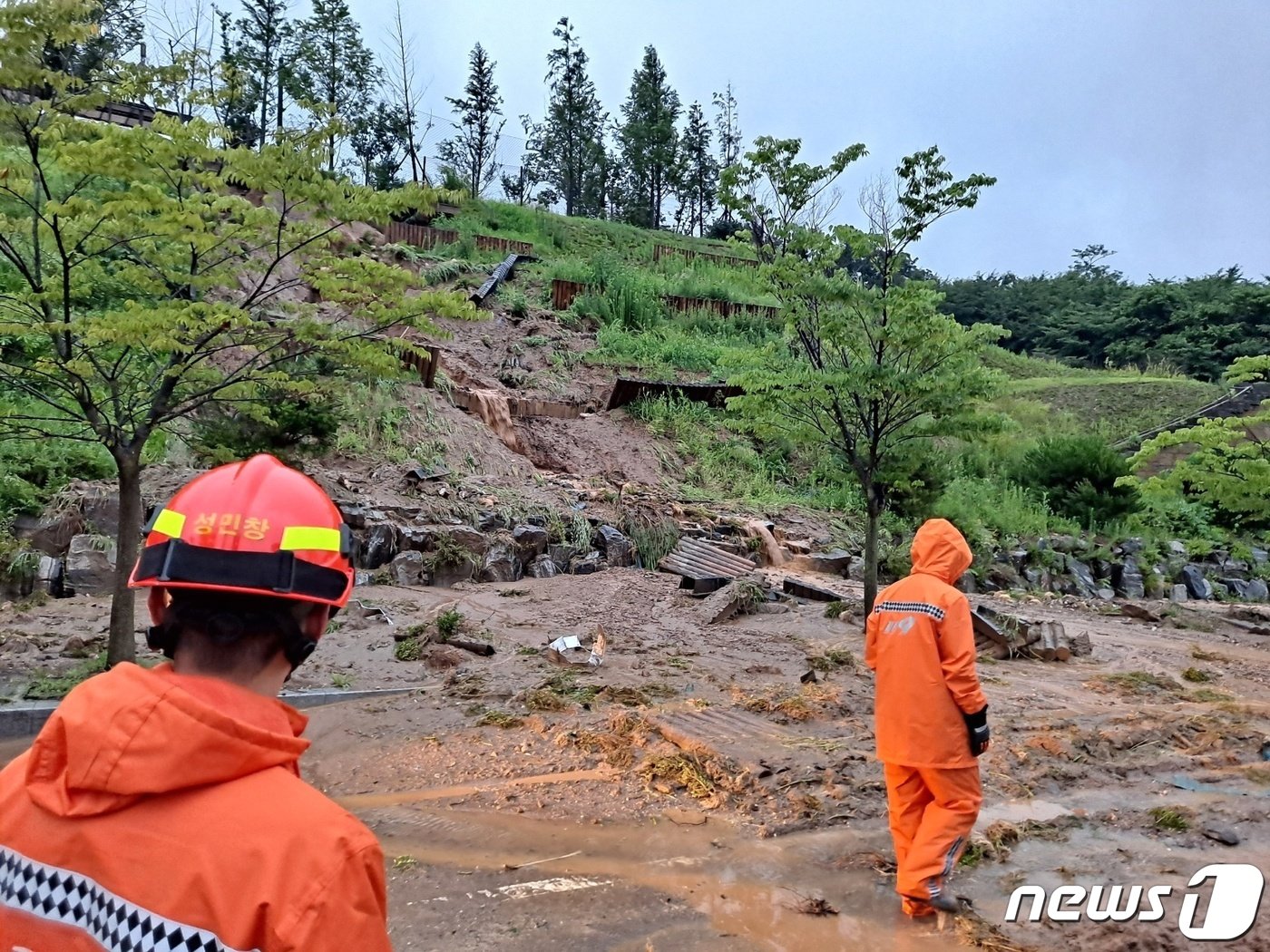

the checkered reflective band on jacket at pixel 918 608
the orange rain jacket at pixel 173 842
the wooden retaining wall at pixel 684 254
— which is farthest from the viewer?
the wooden retaining wall at pixel 684 254

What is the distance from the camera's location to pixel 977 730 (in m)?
4.06

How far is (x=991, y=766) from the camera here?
6289mm

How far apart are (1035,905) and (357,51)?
134 ft

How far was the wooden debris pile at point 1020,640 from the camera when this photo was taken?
10.2 metres

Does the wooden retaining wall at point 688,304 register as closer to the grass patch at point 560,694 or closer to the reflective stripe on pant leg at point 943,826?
the grass patch at point 560,694

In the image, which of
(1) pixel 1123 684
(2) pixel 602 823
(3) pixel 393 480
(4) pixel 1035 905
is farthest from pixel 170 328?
(1) pixel 1123 684

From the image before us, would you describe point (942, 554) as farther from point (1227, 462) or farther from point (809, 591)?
point (1227, 462)

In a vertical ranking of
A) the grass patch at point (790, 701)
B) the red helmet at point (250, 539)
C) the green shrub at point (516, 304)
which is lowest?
the grass patch at point (790, 701)

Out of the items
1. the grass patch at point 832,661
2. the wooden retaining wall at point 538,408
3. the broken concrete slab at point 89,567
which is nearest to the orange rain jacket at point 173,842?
the grass patch at point 832,661

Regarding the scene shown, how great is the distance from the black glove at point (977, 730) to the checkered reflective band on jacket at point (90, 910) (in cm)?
367

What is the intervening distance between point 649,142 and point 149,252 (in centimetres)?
4574

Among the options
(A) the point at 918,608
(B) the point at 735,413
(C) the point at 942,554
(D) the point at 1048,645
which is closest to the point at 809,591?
(D) the point at 1048,645

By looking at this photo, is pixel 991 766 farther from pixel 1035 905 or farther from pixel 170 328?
pixel 170 328

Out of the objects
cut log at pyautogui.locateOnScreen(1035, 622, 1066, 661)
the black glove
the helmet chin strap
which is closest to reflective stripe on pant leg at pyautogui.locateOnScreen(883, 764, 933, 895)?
the black glove
